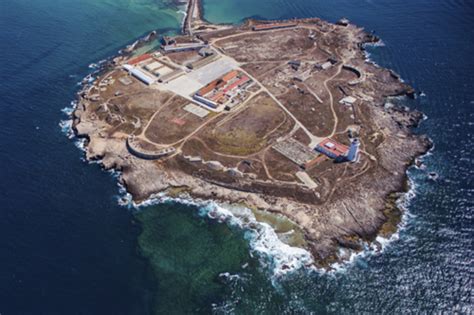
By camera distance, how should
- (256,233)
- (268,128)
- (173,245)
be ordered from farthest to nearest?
(268,128), (256,233), (173,245)

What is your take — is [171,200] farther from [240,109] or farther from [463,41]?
[463,41]

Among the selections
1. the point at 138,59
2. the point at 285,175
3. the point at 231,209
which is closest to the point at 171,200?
the point at 231,209

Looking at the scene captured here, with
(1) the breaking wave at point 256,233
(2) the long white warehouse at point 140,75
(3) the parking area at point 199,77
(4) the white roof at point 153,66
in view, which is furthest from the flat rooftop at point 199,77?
(1) the breaking wave at point 256,233

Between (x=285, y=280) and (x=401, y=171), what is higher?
(x=401, y=171)

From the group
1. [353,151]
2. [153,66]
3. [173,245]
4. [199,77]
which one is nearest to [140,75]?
[153,66]

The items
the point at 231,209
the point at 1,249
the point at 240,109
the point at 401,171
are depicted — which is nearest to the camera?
the point at 1,249

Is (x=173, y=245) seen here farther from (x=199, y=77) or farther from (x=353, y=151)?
(x=199, y=77)
